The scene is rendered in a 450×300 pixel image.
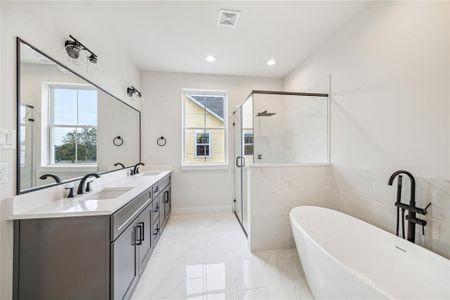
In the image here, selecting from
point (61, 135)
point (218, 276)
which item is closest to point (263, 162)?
point (218, 276)

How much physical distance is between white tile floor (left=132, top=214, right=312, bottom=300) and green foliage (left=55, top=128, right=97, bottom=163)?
4.42ft

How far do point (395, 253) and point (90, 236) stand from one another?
7.40ft

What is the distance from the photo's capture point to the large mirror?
1287 millimetres

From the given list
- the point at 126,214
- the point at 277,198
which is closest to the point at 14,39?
the point at 126,214

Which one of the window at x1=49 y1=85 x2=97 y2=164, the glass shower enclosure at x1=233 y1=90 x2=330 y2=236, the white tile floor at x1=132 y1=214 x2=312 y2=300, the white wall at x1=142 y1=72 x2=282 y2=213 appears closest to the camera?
the window at x1=49 y1=85 x2=97 y2=164

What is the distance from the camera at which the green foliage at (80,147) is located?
64.8 inches

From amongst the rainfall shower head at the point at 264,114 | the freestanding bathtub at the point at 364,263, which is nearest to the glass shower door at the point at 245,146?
the rainfall shower head at the point at 264,114

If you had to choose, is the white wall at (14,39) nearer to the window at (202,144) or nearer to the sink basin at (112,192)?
the sink basin at (112,192)

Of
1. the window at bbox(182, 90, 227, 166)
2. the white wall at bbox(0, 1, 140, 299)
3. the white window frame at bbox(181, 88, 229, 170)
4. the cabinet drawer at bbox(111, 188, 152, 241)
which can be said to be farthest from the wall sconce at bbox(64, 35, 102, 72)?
the window at bbox(182, 90, 227, 166)

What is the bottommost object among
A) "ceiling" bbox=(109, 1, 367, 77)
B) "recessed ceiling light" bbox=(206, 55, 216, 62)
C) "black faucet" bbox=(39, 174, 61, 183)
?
"black faucet" bbox=(39, 174, 61, 183)

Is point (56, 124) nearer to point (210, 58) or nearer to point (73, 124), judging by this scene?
point (73, 124)

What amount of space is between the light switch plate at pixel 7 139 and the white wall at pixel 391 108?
291 cm

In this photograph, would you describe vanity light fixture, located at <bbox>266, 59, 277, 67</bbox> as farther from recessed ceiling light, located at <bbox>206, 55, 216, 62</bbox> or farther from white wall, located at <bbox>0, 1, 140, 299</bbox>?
white wall, located at <bbox>0, 1, 140, 299</bbox>

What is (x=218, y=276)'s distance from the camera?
1952 millimetres
